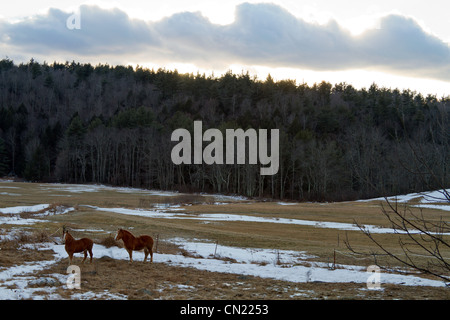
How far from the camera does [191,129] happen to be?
327ft

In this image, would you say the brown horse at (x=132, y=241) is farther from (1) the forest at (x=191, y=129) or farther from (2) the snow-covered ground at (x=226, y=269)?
(1) the forest at (x=191, y=129)

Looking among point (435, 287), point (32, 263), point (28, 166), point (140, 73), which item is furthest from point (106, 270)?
point (140, 73)

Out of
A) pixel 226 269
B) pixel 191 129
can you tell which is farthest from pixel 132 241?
pixel 191 129

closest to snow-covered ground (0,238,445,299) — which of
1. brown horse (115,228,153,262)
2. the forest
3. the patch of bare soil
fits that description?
the patch of bare soil

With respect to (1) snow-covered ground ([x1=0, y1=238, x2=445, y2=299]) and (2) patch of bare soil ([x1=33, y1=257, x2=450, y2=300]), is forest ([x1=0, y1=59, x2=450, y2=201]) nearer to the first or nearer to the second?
(1) snow-covered ground ([x1=0, y1=238, x2=445, y2=299])

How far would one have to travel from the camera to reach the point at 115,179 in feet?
346

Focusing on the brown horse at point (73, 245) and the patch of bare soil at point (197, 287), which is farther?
the brown horse at point (73, 245)

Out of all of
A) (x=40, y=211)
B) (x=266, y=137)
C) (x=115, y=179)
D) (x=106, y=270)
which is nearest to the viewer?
(x=106, y=270)

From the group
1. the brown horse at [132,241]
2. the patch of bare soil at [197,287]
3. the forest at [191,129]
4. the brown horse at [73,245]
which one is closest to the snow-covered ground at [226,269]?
the patch of bare soil at [197,287]

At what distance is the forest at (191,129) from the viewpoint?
9169 centimetres

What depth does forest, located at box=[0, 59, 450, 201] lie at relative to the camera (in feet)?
301

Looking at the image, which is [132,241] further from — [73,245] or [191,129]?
[191,129]

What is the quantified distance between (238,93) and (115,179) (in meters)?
53.4
